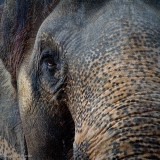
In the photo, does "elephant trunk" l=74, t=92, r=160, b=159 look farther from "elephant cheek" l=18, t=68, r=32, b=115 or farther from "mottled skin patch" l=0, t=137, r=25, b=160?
"mottled skin patch" l=0, t=137, r=25, b=160

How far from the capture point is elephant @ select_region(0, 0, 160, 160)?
1296 millimetres

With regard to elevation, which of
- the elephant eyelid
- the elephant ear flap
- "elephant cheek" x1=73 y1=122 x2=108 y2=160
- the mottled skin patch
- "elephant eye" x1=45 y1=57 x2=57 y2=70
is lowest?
the mottled skin patch

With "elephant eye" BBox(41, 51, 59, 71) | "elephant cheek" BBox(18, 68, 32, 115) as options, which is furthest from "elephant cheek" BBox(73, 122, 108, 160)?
"elephant cheek" BBox(18, 68, 32, 115)

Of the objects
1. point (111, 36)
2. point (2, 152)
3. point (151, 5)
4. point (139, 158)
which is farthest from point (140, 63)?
point (2, 152)

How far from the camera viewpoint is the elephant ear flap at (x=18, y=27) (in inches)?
91.1

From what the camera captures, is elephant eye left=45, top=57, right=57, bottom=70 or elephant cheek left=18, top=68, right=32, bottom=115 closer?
elephant eye left=45, top=57, right=57, bottom=70

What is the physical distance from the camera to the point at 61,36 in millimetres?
1905

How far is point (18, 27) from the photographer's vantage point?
2406 millimetres

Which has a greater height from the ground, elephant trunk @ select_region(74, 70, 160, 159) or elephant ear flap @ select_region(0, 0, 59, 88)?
elephant ear flap @ select_region(0, 0, 59, 88)

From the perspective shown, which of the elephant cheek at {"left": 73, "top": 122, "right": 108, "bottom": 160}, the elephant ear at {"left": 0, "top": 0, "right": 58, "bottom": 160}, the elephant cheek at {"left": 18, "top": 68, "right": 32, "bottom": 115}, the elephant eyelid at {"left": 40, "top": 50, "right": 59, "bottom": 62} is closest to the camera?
the elephant cheek at {"left": 73, "top": 122, "right": 108, "bottom": 160}

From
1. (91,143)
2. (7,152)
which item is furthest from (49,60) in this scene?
(7,152)

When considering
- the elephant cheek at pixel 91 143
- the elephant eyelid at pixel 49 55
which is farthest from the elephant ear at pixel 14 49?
the elephant cheek at pixel 91 143

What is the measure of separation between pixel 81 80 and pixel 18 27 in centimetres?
96

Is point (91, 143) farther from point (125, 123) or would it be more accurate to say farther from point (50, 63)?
point (50, 63)
